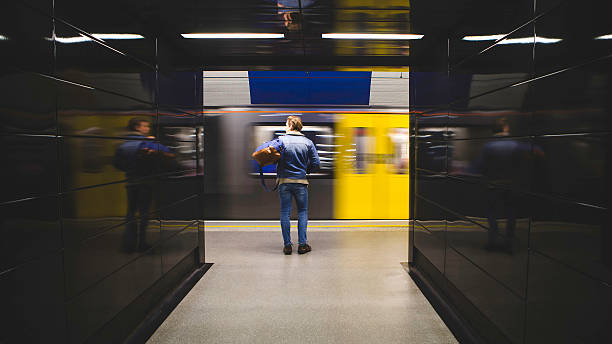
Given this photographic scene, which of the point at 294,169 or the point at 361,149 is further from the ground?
the point at 361,149

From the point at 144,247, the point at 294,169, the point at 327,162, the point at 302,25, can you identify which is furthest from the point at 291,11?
the point at 327,162

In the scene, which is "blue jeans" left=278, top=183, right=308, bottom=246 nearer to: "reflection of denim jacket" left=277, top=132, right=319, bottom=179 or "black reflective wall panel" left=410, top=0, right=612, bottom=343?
"reflection of denim jacket" left=277, top=132, right=319, bottom=179

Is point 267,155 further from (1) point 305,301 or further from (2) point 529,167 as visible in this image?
(2) point 529,167

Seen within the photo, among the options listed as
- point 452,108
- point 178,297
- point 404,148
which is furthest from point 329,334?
point 404,148

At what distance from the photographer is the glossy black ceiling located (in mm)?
1838

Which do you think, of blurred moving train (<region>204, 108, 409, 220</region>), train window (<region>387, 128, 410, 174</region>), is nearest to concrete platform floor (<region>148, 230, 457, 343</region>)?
blurred moving train (<region>204, 108, 409, 220</region>)

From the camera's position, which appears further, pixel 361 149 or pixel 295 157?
pixel 361 149

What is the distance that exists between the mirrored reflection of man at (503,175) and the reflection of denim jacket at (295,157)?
2397 millimetres

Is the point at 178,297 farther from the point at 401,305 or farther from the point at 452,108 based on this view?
the point at 452,108

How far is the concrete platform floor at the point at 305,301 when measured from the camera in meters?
2.54

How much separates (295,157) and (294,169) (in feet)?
0.47

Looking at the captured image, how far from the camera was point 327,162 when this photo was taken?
6.26 metres

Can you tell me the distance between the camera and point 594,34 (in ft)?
4.36

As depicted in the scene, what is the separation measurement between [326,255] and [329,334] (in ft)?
6.44
